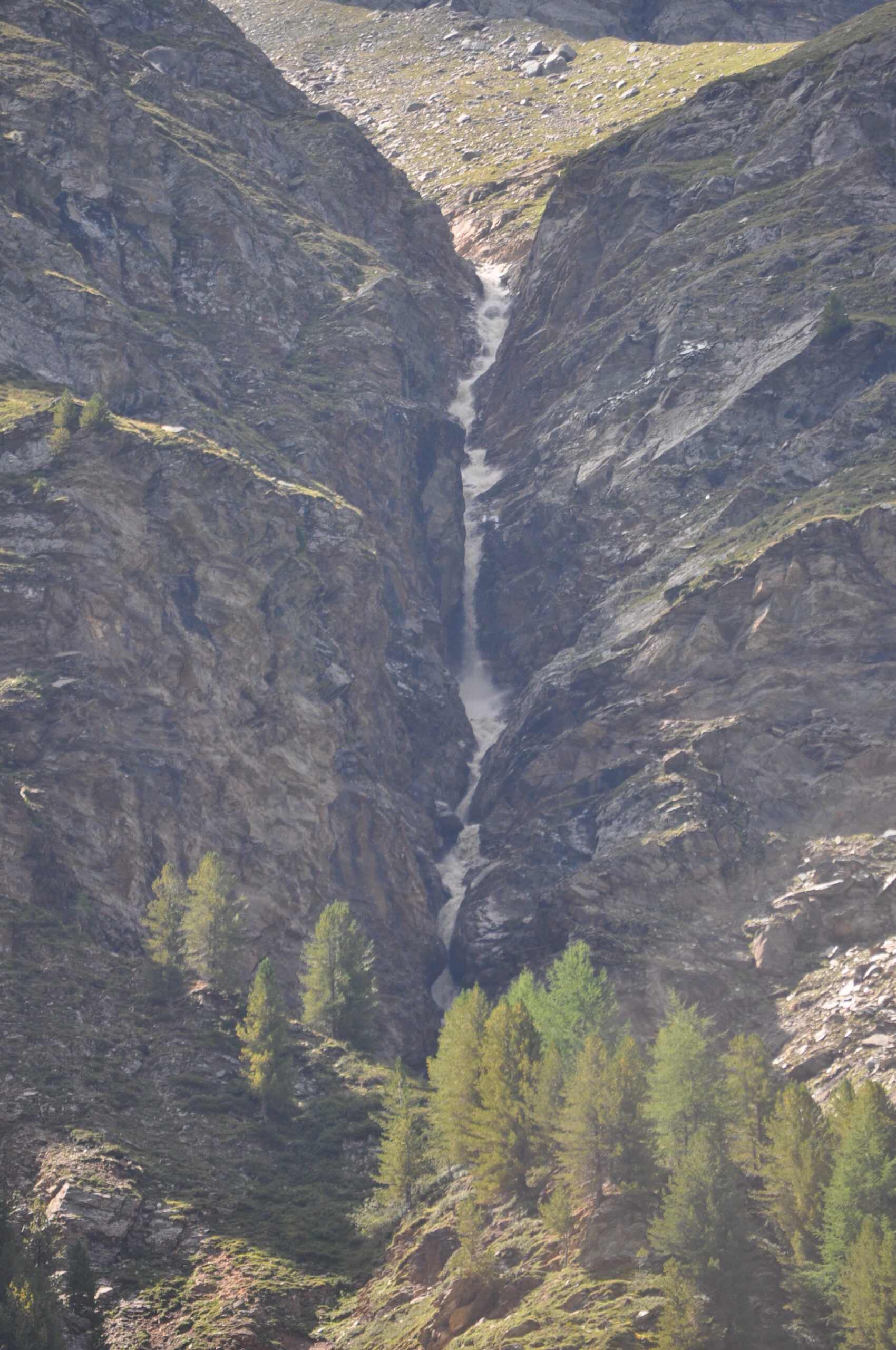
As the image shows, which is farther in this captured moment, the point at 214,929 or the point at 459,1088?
the point at 214,929

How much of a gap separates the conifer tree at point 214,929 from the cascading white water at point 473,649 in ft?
81.2

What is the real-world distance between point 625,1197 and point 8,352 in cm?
7849

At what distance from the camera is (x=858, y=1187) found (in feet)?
132

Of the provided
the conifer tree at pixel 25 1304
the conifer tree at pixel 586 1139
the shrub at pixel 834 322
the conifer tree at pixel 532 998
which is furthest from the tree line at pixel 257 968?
the shrub at pixel 834 322

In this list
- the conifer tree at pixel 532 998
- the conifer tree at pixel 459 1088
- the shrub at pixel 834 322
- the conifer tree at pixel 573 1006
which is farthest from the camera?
the shrub at pixel 834 322

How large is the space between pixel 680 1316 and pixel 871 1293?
5.83m

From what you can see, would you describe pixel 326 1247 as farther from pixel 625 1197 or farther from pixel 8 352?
pixel 8 352

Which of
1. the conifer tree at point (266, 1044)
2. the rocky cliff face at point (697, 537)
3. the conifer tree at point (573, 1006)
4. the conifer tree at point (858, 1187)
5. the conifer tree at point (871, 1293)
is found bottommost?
the conifer tree at point (871, 1293)

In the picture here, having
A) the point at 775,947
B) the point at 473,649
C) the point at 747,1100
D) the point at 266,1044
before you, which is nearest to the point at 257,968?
the point at 266,1044

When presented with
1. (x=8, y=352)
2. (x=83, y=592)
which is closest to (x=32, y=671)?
(x=83, y=592)

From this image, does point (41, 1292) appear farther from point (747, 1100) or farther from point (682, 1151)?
point (747, 1100)

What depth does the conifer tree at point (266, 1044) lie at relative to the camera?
205 ft

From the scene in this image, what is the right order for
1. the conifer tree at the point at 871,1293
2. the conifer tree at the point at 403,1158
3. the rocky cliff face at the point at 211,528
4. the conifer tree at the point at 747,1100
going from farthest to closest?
the rocky cliff face at the point at 211,528 < the conifer tree at the point at 403,1158 < the conifer tree at the point at 747,1100 < the conifer tree at the point at 871,1293

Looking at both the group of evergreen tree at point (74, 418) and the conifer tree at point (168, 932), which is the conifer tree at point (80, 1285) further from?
the group of evergreen tree at point (74, 418)
